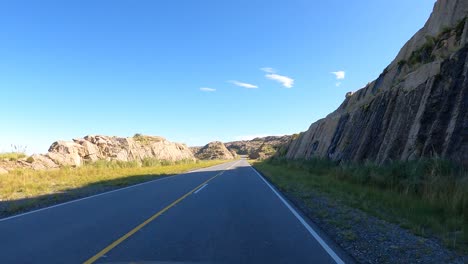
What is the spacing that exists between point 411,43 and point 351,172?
43.8ft

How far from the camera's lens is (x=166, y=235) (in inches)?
328

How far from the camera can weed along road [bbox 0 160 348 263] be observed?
6684mm

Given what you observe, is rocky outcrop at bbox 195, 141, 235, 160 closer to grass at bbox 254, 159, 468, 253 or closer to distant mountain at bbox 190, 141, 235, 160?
distant mountain at bbox 190, 141, 235, 160

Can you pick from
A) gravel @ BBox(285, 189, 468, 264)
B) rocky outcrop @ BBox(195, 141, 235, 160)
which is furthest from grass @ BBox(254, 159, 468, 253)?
rocky outcrop @ BBox(195, 141, 235, 160)

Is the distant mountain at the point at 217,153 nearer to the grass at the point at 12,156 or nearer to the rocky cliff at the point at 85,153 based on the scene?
the rocky cliff at the point at 85,153

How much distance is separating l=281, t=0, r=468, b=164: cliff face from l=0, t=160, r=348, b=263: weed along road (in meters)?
6.62

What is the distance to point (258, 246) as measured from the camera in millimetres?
7414

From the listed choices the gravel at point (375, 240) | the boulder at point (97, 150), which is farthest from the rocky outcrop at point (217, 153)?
the gravel at point (375, 240)

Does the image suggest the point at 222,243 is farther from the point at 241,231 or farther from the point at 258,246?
the point at 241,231

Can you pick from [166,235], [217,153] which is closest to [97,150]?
[166,235]

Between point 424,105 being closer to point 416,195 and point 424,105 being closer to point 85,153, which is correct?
point 416,195

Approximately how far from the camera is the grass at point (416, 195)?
8746mm

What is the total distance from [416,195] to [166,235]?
830cm

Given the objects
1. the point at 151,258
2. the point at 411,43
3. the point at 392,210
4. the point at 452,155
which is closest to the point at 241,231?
the point at 151,258
